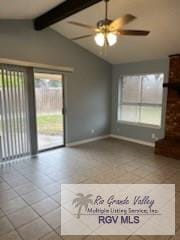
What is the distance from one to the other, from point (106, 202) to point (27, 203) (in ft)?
3.59

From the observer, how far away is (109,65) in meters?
5.88

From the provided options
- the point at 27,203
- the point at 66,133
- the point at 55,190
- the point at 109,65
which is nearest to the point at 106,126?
the point at 66,133

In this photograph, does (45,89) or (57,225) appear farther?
(45,89)

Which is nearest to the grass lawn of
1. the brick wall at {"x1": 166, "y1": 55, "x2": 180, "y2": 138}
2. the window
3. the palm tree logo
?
the window

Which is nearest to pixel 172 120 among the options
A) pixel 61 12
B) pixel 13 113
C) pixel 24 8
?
pixel 61 12

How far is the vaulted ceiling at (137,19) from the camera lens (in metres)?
2.98

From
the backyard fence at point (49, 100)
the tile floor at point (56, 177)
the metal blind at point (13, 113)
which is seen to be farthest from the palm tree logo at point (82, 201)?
the backyard fence at point (49, 100)

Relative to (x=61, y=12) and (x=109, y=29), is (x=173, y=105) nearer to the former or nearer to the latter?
(x=109, y=29)

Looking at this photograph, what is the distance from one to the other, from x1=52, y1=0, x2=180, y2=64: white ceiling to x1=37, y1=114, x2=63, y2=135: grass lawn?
2105 millimetres

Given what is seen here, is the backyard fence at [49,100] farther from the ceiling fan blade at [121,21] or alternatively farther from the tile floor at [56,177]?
the ceiling fan blade at [121,21]

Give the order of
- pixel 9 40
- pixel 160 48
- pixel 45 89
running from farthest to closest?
pixel 45 89 → pixel 160 48 → pixel 9 40

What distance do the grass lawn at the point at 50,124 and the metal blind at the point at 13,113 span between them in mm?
585

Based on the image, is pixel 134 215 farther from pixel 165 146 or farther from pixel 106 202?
Answer: pixel 165 146

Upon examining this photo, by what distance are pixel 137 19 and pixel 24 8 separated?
6.66 ft
